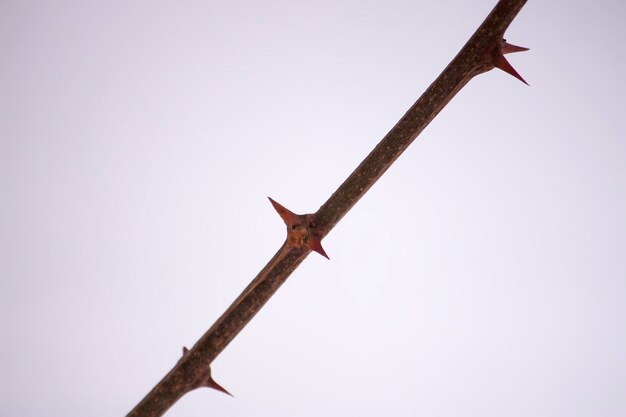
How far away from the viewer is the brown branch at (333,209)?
120 cm

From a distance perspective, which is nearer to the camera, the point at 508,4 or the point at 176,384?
the point at 508,4

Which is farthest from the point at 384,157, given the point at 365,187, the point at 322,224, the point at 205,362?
the point at 205,362

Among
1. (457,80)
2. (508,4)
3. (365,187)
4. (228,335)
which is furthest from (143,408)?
(508,4)

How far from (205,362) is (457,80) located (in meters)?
0.86

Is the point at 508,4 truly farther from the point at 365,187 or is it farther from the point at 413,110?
the point at 365,187

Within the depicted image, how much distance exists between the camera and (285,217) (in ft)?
4.25

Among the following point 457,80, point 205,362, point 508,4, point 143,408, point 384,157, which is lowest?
point 143,408

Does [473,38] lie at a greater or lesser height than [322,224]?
greater

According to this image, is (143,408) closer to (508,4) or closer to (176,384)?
(176,384)

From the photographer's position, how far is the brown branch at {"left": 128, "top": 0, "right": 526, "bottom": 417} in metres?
1.20

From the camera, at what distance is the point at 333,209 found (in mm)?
1240

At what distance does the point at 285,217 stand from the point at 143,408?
0.56 metres

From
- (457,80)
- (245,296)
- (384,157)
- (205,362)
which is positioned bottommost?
(205,362)

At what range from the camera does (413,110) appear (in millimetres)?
1198
